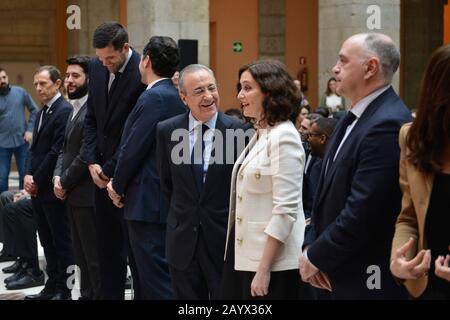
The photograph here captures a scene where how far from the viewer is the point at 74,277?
7.83 meters

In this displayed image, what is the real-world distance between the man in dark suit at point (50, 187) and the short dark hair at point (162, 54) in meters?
1.92

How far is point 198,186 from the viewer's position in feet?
17.4

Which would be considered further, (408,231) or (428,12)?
(428,12)

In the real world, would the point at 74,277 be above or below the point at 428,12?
below

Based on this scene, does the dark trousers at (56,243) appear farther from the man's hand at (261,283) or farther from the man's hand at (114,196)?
the man's hand at (261,283)

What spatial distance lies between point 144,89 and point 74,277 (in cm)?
209

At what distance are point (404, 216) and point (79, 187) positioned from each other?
3.92 metres

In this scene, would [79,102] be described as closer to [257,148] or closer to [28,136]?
[257,148]

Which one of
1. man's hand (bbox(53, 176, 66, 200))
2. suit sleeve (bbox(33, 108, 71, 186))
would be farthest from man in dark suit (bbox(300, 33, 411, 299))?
suit sleeve (bbox(33, 108, 71, 186))

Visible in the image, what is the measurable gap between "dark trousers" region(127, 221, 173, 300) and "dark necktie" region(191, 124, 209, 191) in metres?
0.84

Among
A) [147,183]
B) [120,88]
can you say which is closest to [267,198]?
[147,183]
